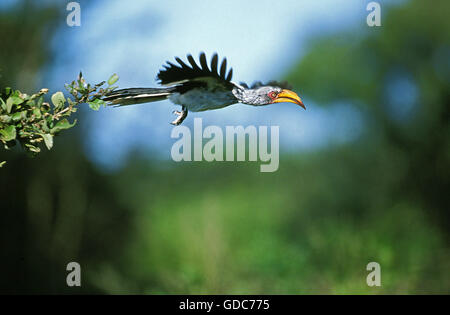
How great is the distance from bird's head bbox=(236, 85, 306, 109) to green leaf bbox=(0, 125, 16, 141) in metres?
0.52

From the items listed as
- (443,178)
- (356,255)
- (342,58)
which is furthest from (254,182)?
(342,58)

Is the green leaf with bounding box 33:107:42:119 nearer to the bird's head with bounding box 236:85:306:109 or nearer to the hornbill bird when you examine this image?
the hornbill bird

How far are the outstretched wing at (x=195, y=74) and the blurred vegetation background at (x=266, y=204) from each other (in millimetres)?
1850

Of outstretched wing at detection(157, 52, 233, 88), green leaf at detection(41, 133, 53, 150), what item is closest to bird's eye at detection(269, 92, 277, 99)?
outstretched wing at detection(157, 52, 233, 88)

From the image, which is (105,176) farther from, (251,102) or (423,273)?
(423,273)

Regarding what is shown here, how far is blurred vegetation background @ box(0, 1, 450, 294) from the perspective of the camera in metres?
2.94

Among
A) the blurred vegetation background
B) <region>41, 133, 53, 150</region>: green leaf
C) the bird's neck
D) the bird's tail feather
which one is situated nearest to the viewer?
<region>41, 133, 53, 150</region>: green leaf

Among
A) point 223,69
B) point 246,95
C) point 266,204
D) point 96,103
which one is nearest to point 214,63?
point 223,69

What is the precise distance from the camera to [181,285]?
132 inches

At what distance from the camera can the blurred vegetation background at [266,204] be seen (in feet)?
9.64

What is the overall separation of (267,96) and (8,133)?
1.99 ft

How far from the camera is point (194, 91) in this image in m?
1.16

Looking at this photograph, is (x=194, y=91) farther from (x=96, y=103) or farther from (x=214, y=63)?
(x=96, y=103)

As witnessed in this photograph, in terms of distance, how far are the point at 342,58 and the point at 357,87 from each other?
0.52m
